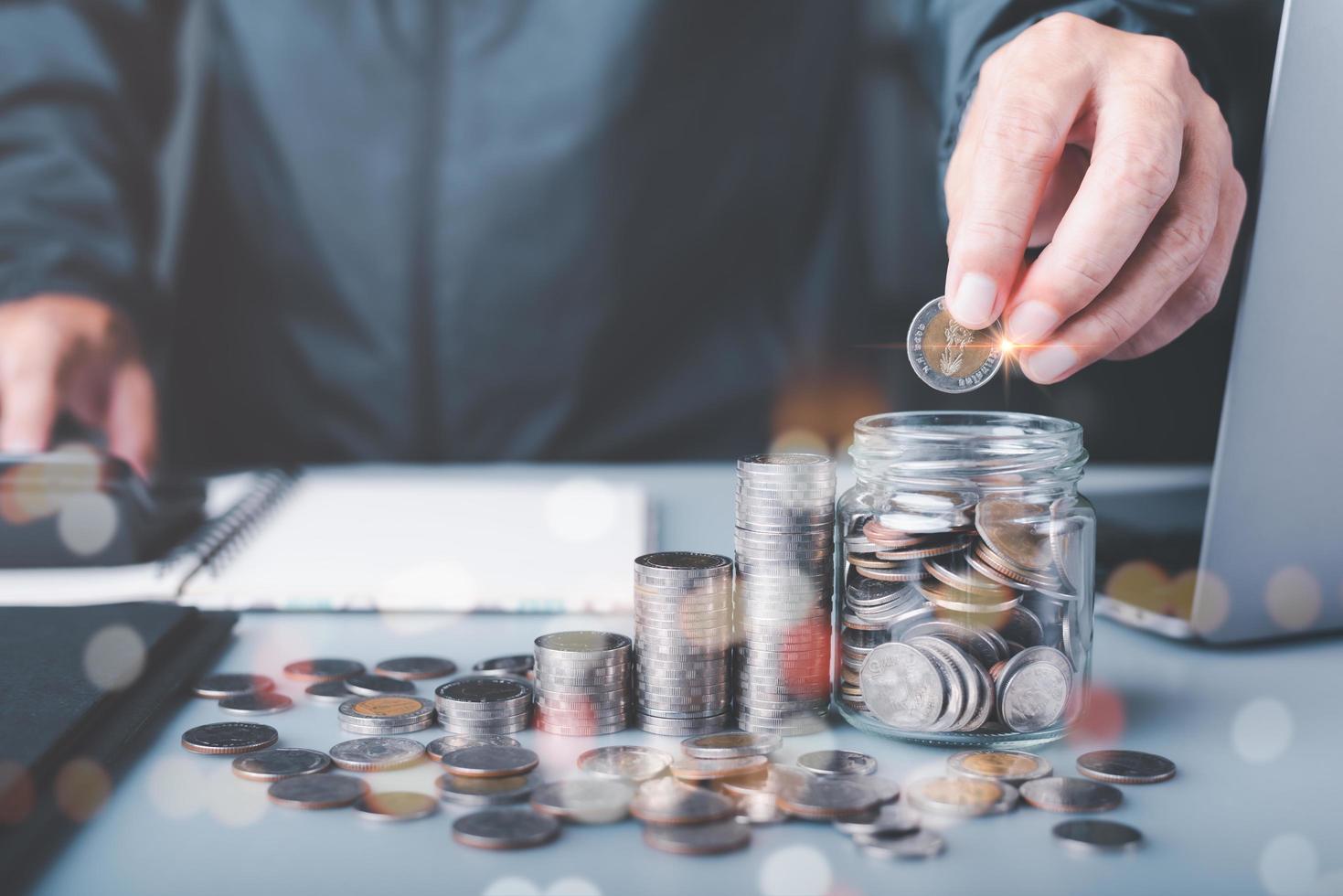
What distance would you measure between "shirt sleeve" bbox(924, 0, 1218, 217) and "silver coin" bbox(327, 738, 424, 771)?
3.04ft

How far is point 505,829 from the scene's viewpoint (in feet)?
2.20

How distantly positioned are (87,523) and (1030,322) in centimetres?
104

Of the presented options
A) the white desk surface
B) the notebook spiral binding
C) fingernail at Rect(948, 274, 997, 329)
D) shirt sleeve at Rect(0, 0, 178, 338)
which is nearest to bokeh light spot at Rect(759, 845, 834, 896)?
the white desk surface

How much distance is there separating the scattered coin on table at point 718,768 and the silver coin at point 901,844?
0.10m

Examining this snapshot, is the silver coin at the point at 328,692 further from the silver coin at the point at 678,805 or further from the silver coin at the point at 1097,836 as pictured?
the silver coin at the point at 1097,836

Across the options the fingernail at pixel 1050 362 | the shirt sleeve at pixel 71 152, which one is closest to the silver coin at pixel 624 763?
the fingernail at pixel 1050 362

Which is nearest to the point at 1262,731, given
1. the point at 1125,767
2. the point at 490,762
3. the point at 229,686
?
the point at 1125,767

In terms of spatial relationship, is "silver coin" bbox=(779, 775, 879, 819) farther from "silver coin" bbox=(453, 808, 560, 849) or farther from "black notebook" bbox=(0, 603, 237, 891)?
"black notebook" bbox=(0, 603, 237, 891)

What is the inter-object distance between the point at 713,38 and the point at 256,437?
4.01 feet

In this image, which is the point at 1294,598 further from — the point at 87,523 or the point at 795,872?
the point at 87,523

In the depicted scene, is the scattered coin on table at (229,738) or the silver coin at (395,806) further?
the scattered coin on table at (229,738)

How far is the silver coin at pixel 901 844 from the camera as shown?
652 mm

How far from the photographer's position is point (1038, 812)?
0.72 metres

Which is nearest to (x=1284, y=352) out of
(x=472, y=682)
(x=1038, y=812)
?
(x=1038, y=812)
